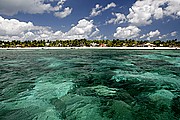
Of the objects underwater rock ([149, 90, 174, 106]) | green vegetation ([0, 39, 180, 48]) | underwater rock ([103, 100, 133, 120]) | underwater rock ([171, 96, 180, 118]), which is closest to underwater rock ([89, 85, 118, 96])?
underwater rock ([103, 100, 133, 120])

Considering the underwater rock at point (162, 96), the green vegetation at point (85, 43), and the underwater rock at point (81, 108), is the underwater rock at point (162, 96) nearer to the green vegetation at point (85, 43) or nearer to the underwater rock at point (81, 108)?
the underwater rock at point (81, 108)

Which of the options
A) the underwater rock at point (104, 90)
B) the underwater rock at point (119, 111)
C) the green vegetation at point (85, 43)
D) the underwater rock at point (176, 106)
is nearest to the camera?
the underwater rock at point (119, 111)

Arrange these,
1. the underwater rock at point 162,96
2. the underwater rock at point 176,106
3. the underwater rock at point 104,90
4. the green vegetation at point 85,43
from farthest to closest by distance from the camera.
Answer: the green vegetation at point 85,43 < the underwater rock at point 104,90 < the underwater rock at point 162,96 < the underwater rock at point 176,106

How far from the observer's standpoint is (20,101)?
12.6 metres

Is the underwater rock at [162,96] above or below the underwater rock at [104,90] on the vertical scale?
below

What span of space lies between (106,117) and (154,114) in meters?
3.01

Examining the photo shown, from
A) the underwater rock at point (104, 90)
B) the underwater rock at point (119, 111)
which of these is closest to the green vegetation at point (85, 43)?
the underwater rock at point (104, 90)

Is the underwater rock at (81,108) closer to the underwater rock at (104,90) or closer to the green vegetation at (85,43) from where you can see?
the underwater rock at (104,90)

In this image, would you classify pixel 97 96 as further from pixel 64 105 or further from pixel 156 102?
pixel 156 102

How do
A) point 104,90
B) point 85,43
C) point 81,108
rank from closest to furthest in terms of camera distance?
point 81,108
point 104,90
point 85,43

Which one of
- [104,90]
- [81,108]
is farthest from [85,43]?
[81,108]

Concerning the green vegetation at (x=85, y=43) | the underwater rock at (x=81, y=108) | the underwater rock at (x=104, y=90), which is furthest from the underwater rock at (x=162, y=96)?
the green vegetation at (x=85, y=43)

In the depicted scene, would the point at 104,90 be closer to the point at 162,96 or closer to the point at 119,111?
the point at 119,111

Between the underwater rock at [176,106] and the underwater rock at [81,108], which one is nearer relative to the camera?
the underwater rock at [81,108]
